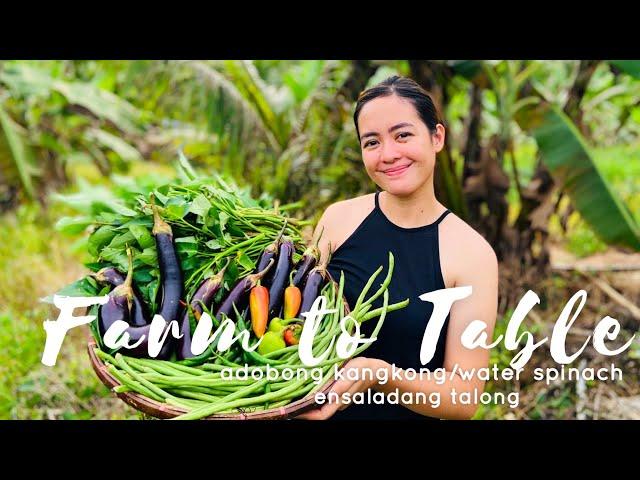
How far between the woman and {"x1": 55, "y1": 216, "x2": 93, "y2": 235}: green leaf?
2.90 ft

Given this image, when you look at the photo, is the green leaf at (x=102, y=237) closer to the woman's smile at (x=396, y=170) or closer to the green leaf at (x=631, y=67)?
the woman's smile at (x=396, y=170)

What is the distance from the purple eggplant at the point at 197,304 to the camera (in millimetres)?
1703

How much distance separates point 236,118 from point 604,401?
222cm

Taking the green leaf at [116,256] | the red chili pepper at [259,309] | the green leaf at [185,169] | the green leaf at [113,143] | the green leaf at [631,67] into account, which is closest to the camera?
the red chili pepper at [259,309]

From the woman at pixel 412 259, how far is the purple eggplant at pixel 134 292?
19.8 inches

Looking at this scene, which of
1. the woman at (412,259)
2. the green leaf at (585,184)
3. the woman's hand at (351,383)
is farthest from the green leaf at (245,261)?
the green leaf at (585,184)

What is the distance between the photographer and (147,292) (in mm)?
1788

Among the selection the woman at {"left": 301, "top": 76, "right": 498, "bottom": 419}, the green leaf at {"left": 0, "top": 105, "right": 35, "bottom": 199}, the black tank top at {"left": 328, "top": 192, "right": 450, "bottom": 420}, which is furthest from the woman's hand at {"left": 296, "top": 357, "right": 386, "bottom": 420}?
the green leaf at {"left": 0, "top": 105, "right": 35, "bottom": 199}

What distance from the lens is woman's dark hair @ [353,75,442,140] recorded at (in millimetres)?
1740

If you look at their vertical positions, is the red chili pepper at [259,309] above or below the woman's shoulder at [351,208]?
below

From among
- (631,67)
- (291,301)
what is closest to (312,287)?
(291,301)

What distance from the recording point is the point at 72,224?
2283 mm
